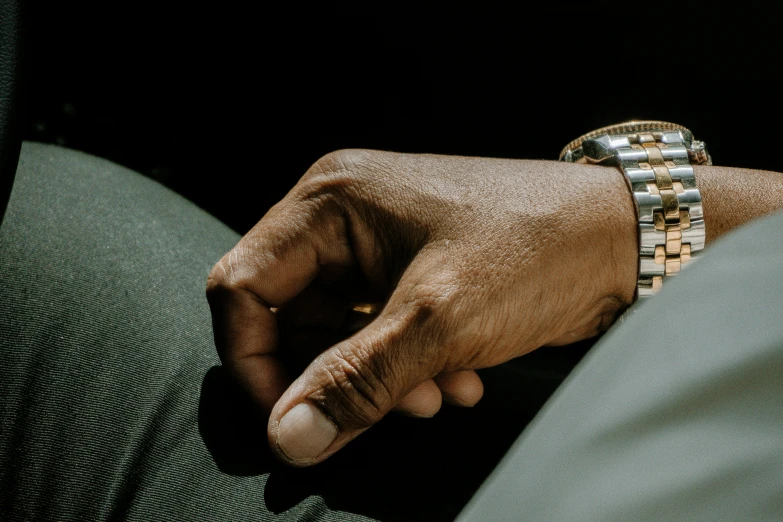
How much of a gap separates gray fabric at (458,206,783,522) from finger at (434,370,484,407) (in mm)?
259

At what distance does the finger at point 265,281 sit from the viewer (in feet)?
2.02

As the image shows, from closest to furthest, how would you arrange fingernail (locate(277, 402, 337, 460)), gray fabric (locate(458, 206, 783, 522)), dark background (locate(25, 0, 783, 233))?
gray fabric (locate(458, 206, 783, 522)), fingernail (locate(277, 402, 337, 460)), dark background (locate(25, 0, 783, 233))

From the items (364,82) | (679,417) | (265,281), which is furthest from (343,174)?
(364,82)

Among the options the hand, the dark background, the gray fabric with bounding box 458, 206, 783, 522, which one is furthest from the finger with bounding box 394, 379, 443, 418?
the dark background

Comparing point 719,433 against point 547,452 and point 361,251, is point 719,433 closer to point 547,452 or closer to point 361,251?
point 547,452

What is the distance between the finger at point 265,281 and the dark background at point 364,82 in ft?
1.75

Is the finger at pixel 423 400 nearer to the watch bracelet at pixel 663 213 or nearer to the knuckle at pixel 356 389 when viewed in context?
the knuckle at pixel 356 389

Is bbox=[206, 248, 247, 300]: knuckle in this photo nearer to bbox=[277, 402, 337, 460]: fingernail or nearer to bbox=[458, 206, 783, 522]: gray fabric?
bbox=[277, 402, 337, 460]: fingernail

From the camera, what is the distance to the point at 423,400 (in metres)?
0.61

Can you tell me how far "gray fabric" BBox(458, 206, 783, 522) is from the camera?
0.95 ft

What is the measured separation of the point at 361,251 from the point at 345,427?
197 millimetres

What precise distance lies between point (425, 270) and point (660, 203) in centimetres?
27

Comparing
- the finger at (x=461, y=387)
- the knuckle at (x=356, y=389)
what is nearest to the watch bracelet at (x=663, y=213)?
the finger at (x=461, y=387)

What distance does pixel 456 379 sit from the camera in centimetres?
63
